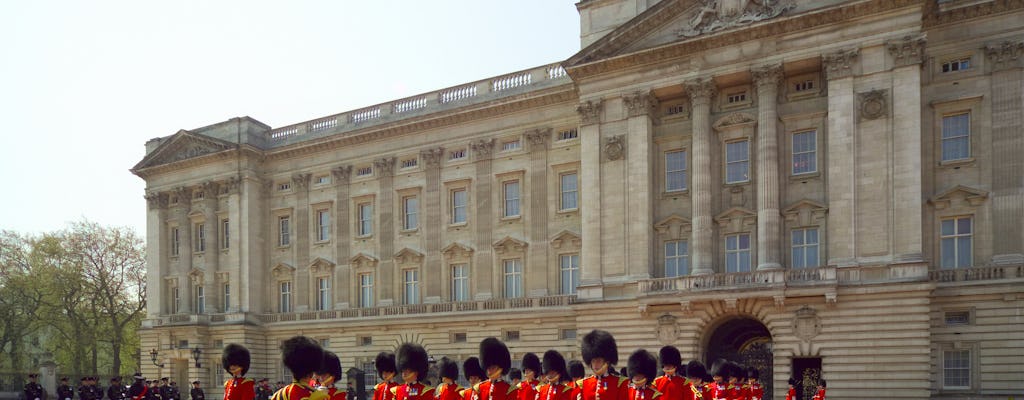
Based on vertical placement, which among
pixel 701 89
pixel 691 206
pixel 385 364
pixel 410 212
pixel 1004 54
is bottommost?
pixel 385 364

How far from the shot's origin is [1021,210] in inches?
1104

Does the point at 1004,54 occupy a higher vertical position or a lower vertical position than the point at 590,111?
higher

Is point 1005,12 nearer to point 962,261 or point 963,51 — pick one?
point 963,51

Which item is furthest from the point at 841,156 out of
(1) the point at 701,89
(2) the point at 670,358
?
(2) the point at 670,358

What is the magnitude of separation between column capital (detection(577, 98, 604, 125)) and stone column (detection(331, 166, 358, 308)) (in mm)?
14983

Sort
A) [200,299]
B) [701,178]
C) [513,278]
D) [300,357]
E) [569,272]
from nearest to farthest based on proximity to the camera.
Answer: [300,357]
[701,178]
[569,272]
[513,278]
[200,299]

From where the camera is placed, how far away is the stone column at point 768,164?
31.2m

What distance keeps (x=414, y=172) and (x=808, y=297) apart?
20942 millimetres

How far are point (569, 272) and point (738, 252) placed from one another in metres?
8.12

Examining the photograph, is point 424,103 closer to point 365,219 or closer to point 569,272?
point 365,219

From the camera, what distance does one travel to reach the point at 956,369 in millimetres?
28688

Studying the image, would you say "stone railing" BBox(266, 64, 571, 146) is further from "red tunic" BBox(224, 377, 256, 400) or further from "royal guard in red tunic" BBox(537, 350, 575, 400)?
"red tunic" BBox(224, 377, 256, 400)

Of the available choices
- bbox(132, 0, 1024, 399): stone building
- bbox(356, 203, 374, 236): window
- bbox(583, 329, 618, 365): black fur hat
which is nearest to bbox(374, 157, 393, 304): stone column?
bbox(132, 0, 1024, 399): stone building

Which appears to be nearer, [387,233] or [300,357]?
[300,357]
